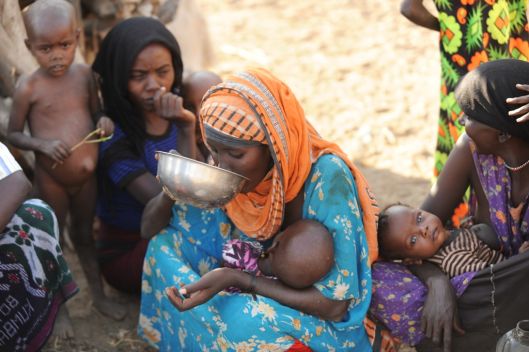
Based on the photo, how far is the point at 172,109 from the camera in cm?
322

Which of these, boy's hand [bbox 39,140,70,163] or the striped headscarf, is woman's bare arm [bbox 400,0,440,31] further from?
boy's hand [bbox 39,140,70,163]

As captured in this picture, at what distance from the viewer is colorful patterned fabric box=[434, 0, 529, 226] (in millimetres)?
3322

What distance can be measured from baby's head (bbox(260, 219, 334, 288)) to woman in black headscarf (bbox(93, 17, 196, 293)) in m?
0.85

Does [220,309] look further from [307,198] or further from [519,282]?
[519,282]

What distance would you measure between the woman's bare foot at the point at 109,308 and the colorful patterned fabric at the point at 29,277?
45 cm

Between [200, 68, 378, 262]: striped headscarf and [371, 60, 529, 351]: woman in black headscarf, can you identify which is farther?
[371, 60, 529, 351]: woman in black headscarf

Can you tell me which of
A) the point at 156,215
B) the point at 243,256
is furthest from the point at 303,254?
the point at 156,215

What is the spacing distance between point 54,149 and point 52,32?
1.55ft

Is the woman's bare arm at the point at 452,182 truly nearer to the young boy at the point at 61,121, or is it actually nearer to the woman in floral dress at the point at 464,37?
the woman in floral dress at the point at 464,37

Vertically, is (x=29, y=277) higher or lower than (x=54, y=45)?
lower

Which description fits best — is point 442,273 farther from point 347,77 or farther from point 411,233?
point 347,77

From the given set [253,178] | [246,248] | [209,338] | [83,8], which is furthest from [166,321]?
[83,8]

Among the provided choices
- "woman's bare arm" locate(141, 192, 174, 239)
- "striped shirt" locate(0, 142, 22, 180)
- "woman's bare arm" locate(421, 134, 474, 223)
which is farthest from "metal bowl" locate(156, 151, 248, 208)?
"woman's bare arm" locate(421, 134, 474, 223)

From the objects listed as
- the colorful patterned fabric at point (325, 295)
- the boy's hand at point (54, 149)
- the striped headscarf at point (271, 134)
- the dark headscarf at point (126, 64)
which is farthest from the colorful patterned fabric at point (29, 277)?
the striped headscarf at point (271, 134)
